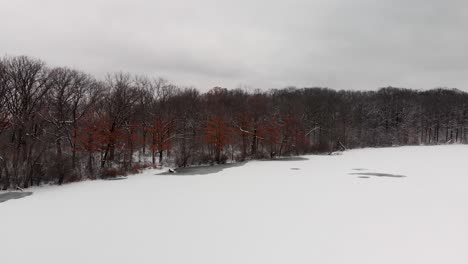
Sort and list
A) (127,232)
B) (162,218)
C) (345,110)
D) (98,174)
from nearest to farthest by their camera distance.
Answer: (127,232)
(162,218)
(98,174)
(345,110)

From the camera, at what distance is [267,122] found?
158 feet

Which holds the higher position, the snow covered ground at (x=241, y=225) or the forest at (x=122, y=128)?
the forest at (x=122, y=128)

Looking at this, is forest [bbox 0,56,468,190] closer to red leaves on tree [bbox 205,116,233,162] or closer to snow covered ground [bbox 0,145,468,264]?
red leaves on tree [bbox 205,116,233,162]

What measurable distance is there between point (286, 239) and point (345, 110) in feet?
221

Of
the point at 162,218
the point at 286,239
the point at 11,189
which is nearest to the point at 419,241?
the point at 286,239

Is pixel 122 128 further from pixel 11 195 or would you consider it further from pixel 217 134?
pixel 11 195

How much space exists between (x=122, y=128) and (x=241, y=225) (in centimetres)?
2831

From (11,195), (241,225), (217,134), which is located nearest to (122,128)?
Answer: (217,134)

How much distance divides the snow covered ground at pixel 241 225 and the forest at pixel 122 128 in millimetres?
7693

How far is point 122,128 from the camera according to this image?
36500 mm

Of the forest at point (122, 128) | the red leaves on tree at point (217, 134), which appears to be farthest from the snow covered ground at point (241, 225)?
the red leaves on tree at point (217, 134)

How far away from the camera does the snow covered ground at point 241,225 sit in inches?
335

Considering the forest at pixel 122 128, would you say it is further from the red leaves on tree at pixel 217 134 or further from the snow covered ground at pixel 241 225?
the snow covered ground at pixel 241 225

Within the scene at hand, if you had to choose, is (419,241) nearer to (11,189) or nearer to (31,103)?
(11,189)
